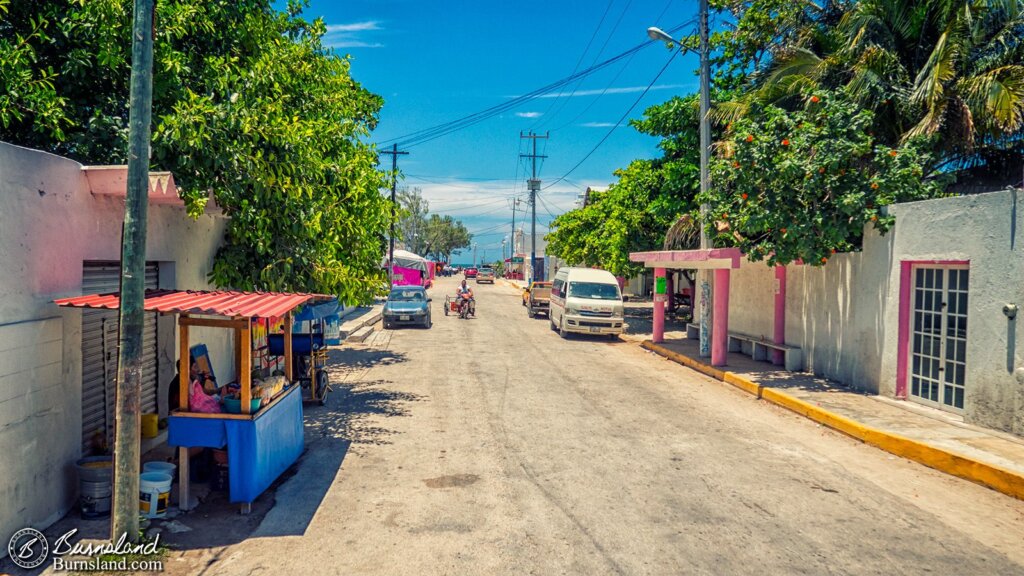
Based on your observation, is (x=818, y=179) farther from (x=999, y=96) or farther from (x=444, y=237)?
(x=444, y=237)

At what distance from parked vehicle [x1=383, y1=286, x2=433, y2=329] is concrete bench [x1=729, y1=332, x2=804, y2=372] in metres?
12.0

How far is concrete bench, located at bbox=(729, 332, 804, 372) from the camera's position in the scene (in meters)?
14.9

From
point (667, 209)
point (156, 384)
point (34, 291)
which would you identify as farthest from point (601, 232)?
point (34, 291)

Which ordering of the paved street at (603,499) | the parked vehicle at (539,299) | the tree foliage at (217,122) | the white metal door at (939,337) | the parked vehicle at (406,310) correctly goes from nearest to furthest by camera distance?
the paved street at (603,499) → the tree foliage at (217,122) → the white metal door at (939,337) → the parked vehicle at (406,310) → the parked vehicle at (539,299)

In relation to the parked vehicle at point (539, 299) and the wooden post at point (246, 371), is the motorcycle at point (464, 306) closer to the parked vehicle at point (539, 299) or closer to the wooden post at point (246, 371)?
the parked vehicle at point (539, 299)

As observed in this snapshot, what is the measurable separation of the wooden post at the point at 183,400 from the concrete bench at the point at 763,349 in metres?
12.4

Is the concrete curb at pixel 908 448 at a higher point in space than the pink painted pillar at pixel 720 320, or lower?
lower

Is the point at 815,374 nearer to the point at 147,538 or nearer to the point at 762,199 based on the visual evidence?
the point at 762,199

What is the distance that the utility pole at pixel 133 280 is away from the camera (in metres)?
5.68

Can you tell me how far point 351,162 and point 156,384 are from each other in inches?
192

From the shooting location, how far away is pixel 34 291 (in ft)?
20.4

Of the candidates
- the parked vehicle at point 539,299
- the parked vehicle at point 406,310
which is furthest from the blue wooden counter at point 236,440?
the parked vehicle at point 539,299

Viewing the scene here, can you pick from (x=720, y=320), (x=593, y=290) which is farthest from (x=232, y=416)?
(x=593, y=290)

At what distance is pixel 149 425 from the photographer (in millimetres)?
8594
